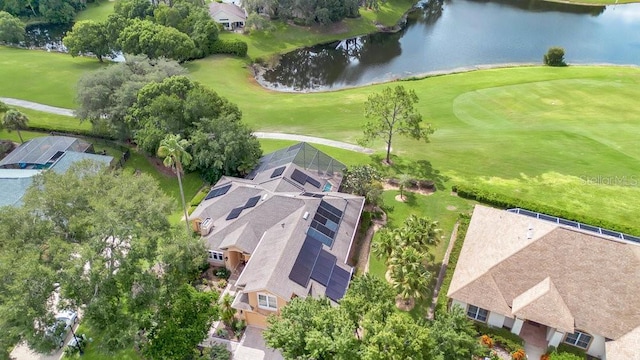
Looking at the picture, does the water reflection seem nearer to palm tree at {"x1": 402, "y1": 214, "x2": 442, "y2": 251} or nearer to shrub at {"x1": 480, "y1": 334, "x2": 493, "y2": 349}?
palm tree at {"x1": 402, "y1": 214, "x2": 442, "y2": 251}

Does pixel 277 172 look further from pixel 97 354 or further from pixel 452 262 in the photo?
pixel 97 354

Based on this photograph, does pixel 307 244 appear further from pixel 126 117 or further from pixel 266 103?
pixel 266 103

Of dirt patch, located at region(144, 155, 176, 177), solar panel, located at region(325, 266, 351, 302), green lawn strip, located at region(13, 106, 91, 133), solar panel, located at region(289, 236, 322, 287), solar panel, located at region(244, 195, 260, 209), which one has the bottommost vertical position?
dirt patch, located at region(144, 155, 176, 177)

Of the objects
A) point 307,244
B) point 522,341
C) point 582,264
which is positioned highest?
point 582,264

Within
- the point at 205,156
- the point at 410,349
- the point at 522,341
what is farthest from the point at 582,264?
the point at 205,156

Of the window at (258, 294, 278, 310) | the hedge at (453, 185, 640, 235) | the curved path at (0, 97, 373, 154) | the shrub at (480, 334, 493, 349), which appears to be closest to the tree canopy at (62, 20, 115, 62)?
the curved path at (0, 97, 373, 154)
